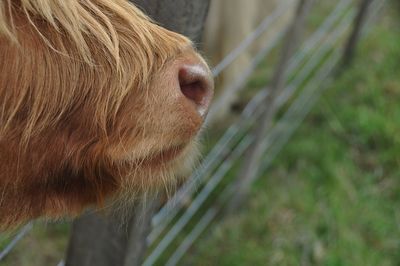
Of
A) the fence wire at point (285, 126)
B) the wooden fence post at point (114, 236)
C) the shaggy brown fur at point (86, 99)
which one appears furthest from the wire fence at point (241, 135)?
the shaggy brown fur at point (86, 99)

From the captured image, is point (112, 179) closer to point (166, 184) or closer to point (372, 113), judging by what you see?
point (166, 184)

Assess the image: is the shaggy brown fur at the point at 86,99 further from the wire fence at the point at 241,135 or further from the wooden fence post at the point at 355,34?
the wooden fence post at the point at 355,34

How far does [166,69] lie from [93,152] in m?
0.22

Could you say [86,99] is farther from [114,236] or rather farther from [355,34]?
[355,34]

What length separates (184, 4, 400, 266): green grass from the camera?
2.87m

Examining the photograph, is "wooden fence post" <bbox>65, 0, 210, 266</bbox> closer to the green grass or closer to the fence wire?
the fence wire

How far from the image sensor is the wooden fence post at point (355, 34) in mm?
3617

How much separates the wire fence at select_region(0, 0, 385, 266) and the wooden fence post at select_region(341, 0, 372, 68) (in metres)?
0.06

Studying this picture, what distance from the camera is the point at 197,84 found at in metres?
1.34

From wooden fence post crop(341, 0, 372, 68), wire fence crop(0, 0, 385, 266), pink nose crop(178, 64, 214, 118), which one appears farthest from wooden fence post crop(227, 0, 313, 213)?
pink nose crop(178, 64, 214, 118)

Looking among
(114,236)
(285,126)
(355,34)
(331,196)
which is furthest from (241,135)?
(114,236)

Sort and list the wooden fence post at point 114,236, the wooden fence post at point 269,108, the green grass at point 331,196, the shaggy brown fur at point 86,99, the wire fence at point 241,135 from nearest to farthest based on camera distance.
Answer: the shaggy brown fur at point 86,99
the wooden fence post at point 114,236
the wooden fence post at point 269,108
the wire fence at point 241,135
the green grass at point 331,196

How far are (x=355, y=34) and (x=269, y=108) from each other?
1311mm

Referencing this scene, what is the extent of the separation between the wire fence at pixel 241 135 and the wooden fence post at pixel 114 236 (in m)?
0.45
